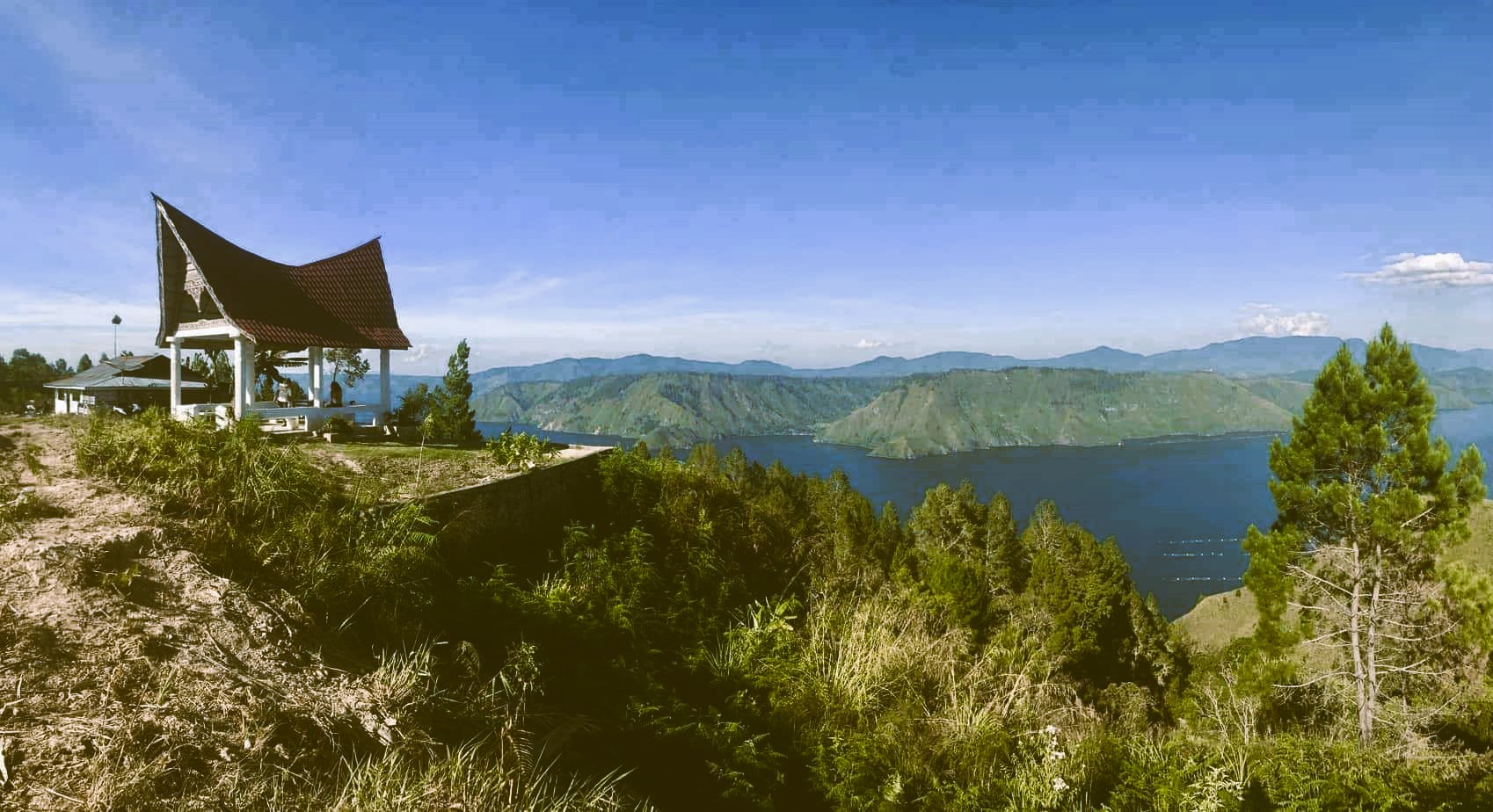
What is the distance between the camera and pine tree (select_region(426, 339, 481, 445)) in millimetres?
14484

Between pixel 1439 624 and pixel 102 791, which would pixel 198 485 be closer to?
pixel 102 791

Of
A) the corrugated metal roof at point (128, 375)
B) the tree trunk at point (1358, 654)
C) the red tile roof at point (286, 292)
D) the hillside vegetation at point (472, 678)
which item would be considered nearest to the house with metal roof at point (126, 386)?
the corrugated metal roof at point (128, 375)

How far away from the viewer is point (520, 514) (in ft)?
31.5

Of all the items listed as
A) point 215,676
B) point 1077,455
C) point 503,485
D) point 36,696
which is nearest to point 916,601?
point 503,485

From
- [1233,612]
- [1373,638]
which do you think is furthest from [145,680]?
[1233,612]

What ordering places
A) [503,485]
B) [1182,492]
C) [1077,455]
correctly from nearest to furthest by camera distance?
[503,485] → [1182,492] → [1077,455]

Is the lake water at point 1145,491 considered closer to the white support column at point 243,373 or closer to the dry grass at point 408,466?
the white support column at point 243,373

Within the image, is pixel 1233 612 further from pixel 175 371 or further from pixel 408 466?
pixel 175 371

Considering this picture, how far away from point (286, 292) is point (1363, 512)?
2323 cm

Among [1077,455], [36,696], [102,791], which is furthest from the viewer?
[1077,455]

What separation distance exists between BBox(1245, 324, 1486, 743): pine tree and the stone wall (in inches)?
590

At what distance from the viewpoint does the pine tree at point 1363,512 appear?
13.9 meters

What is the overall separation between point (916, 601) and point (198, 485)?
8.53 meters

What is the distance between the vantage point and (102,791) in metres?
3.12
